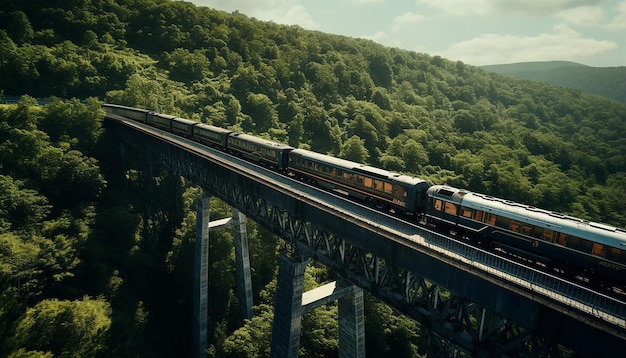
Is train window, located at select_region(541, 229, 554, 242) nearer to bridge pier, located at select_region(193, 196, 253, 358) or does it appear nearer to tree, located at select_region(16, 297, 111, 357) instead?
bridge pier, located at select_region(193, 196, 253, 358)

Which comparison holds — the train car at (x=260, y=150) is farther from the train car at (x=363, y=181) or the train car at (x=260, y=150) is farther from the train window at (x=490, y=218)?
the train window at (x=490, y=218)

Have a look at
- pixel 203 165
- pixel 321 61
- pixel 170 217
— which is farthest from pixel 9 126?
pixel 321 61

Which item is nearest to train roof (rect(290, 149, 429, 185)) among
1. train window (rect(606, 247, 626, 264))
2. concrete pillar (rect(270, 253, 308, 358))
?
concrete pillar (rect(270, 253, 308, 358))

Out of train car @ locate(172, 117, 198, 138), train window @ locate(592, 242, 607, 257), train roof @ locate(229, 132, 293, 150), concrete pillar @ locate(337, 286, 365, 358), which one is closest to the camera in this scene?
train window @ locate(592, 242, 607, 257)

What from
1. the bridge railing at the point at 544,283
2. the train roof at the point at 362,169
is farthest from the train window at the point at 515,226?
the train roof at the point at 362,169

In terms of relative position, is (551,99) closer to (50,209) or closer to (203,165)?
(203,165)

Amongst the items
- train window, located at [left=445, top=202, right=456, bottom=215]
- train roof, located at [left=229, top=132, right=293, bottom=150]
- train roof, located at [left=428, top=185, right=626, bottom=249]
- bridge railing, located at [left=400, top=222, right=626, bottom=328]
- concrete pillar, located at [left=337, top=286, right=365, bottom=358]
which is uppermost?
train roof, located at [left=229, top=132, right=293, bottom=150]
